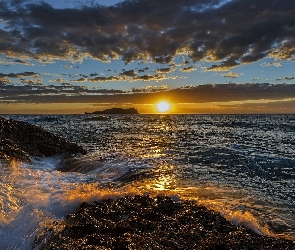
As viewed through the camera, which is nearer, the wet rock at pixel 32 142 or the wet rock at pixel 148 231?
the wet rock at pixel 148 231

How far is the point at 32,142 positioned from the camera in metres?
20.1

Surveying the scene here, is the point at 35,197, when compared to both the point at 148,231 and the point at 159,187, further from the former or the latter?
the point at 159,187

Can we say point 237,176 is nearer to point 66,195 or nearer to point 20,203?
point 66,195

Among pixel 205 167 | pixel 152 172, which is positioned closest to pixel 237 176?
pixel 205 167

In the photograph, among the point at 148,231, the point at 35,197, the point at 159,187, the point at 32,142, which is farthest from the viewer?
the point at 32,142

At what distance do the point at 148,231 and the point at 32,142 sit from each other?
16.4m

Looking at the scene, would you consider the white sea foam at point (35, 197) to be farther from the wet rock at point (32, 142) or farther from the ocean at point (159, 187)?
the wet rock at point (32, 142)

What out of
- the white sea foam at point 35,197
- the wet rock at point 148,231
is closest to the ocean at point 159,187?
the white sea foam at point 35,197

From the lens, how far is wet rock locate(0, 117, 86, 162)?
17.7m

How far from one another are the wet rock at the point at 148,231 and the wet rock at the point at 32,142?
1049 cm

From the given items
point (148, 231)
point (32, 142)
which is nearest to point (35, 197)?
point (148, 231)

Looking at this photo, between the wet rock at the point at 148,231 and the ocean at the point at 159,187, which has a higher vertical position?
the wet rock at the point at 148,231

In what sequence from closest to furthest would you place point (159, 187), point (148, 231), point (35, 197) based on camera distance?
point (148, 231) < point (35, 197) < point (159, 187)

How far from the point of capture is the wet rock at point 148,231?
5.62m
